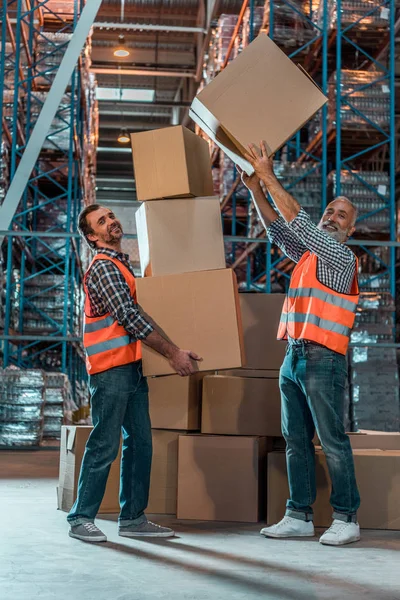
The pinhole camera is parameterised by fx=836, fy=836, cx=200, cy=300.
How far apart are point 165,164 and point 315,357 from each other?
123 centimetres

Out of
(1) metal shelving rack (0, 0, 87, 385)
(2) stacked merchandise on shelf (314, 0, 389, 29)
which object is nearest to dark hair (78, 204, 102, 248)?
(1) metal shelving rack (0, 0, 87, 385)

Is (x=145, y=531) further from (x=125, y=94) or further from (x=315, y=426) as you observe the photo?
(x=125, y=94)

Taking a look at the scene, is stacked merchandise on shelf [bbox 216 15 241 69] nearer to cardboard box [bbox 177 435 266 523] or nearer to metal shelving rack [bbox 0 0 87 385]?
metal shelving rack [bbox 0 0 87 385]

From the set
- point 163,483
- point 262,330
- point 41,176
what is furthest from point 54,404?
point 262,330

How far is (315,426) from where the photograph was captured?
13.4ft

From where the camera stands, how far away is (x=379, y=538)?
4.16 meters

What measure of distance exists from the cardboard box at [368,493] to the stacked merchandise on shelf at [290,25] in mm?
8675

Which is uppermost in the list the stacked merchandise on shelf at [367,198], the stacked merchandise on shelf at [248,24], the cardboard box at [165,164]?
the stacked merchandise on shelf at [248,24]

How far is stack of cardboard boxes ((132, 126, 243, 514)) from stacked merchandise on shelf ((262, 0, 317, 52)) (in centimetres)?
809

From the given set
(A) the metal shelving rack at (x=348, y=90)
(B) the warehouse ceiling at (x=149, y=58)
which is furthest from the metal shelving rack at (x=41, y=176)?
(B) the warehouse ceiling at (x=149, y=58)

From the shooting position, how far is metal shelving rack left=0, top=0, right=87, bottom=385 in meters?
12.5

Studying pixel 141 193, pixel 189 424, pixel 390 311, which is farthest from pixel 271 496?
pixel 390 311

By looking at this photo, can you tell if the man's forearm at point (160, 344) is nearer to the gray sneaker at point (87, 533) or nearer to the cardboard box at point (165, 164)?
the cardboard box at point (165, 164)

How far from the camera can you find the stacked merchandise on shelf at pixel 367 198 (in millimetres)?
11070
